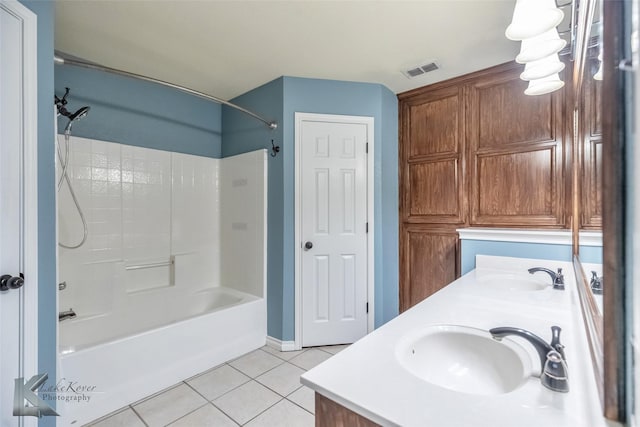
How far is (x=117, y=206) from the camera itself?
2451mm

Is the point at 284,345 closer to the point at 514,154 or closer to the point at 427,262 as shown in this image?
the point at 427,262

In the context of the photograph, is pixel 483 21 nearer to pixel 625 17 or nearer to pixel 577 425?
pixel 625 17

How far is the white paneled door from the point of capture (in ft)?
8.38

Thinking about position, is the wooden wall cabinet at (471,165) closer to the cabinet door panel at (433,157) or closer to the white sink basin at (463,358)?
the cabinet door panel at (433,157)

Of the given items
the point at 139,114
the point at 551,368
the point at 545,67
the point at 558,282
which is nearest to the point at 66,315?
the point at 139,114

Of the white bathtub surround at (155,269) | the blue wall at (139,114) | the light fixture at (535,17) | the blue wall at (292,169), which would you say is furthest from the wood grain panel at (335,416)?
the blue wall at (139,114)

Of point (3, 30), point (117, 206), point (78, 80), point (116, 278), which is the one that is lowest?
point (116, 278)

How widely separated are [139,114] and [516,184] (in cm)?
327

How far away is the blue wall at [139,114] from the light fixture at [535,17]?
2828 millimetres

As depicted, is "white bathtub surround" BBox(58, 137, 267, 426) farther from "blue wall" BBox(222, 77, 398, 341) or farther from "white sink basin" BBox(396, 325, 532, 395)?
"white sink basin" BBox(396, 325, 532, 395)

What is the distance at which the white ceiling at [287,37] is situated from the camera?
5.57ft

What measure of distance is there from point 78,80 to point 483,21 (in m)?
2.97

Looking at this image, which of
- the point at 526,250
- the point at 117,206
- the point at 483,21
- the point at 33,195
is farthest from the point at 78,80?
the point at 526,250

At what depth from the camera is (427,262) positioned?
2.65 meters
